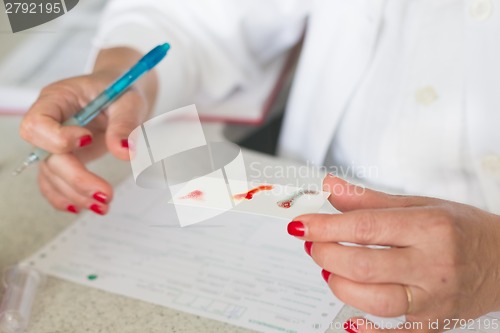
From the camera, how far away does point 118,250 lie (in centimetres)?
71

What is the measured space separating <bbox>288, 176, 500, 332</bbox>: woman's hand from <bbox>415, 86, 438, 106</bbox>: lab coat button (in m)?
0.32

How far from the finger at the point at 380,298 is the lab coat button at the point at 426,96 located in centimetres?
38

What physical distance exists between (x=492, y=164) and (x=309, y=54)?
32cm

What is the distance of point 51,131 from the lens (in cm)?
69

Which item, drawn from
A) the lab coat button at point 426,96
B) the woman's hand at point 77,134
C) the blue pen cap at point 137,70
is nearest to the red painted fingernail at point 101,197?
the woman's hand at point 77,134

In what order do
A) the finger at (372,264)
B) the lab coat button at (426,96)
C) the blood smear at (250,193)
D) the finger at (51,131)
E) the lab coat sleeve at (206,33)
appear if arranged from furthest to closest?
1. the lab coat sleeve at (206,33)
2. the lab coat button at (426,96)
3. the finger at (51,131)
4. the blood smear at (250,193)
5. the finger at (372,264)

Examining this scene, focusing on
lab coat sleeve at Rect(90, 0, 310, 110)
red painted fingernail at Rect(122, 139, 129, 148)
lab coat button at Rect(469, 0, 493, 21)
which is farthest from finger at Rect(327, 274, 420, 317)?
lab coat sleeve at Rect(90, 0, 310, 110)

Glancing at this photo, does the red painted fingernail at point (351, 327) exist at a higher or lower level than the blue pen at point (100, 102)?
lower

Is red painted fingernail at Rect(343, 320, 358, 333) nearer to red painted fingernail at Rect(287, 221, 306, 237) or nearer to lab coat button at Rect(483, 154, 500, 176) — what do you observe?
red painted fingernail at Rect(287, 221, 306, 237)

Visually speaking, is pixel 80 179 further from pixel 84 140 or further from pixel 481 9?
pixel 481 9

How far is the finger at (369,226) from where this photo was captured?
46 cm

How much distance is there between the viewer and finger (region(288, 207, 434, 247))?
464mm

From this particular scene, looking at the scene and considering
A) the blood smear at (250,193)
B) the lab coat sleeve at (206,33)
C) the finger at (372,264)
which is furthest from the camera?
the lab coat sleeve at (206,33)

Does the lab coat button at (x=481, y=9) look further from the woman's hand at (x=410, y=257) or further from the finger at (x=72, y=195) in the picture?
the finger at (x=72, y=195)
